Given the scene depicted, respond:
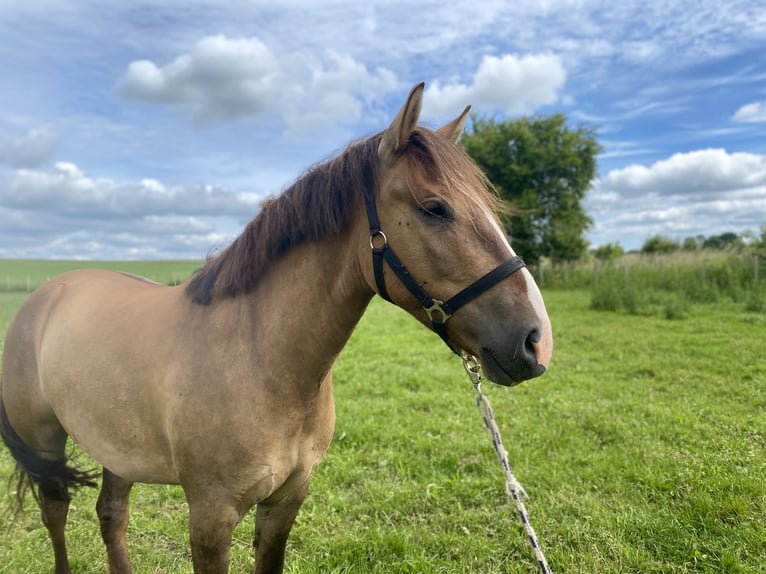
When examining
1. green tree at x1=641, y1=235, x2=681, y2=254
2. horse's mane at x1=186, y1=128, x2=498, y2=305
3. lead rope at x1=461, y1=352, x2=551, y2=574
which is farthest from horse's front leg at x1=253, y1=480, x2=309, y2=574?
green tree at x1=641, y1=235, x2=681, y2=254

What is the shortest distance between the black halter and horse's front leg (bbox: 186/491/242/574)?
3.45ft

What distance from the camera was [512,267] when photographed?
1.56 m

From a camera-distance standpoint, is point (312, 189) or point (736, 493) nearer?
point (312, 189)

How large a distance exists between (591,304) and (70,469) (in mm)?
13623

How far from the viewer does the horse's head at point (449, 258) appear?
1.54 m

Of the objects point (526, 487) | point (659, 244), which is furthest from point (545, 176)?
point (526, 487)

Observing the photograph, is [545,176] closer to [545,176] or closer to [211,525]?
[545,176]

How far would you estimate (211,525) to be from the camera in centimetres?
184

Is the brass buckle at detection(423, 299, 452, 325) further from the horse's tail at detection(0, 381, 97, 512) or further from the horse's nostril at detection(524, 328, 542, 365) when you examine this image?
the horse's tail at detection(0, 381, 97, 512)

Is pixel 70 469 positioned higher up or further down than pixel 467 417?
higher up

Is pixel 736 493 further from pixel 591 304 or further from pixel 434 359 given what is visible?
pixel 591 304

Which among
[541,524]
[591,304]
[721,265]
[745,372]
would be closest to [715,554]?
[541,524]

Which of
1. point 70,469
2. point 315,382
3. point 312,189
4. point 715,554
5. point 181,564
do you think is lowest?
point 181,564

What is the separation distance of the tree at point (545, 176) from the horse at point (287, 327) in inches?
936
